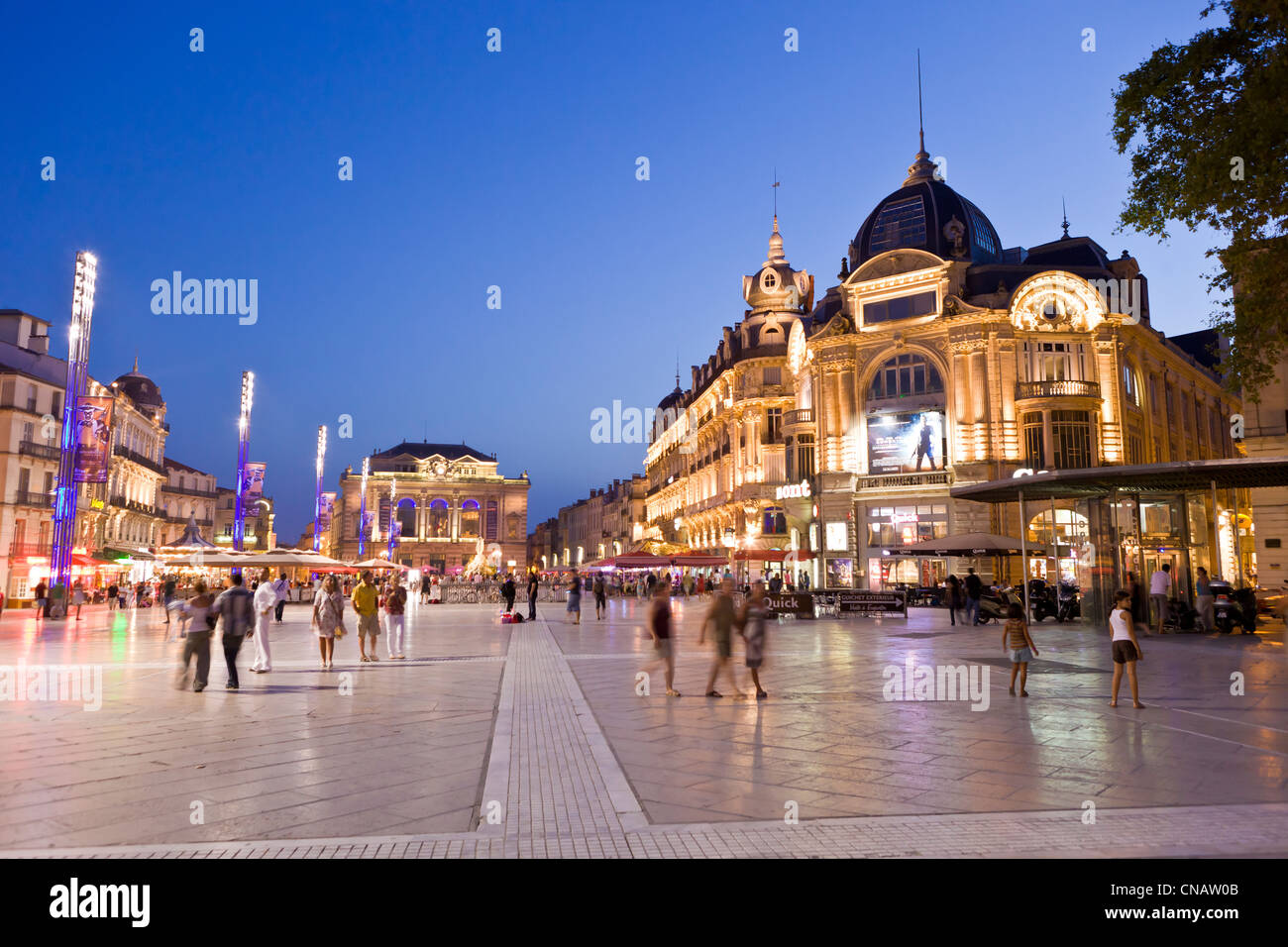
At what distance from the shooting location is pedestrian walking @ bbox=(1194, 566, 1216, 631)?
2116cm

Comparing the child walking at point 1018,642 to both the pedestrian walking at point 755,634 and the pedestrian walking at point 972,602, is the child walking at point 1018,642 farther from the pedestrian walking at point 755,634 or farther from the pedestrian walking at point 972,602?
the pedestrian walking at point 972,602

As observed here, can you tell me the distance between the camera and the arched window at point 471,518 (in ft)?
375

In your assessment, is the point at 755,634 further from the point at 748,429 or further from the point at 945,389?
the point at 748,429

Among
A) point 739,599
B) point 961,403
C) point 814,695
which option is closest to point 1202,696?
point 814,695

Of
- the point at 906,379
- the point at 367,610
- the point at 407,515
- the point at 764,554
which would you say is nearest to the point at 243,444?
the point at 367,610

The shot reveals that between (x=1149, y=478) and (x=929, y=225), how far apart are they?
26.2 m

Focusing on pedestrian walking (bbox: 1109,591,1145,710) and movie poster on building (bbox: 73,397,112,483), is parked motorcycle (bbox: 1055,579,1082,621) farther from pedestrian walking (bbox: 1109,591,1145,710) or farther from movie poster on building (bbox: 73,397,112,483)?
movie poster on building (bbox: 73,397,112,483)

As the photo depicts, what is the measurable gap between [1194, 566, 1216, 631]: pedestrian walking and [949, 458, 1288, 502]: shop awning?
237 cm

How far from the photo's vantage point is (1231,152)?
38.9 feet

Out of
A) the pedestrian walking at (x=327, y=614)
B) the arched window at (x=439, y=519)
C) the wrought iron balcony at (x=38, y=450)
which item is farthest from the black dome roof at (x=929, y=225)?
the arched window at (x=439, y=519)

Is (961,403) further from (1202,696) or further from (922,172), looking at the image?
(1202,696)

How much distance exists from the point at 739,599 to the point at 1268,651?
64.8 ft

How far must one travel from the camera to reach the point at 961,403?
1582 inches

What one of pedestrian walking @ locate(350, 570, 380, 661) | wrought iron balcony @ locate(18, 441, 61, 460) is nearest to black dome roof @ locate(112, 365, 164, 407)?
wrought iron balcony @ locate(18, 441, 61, 460)
